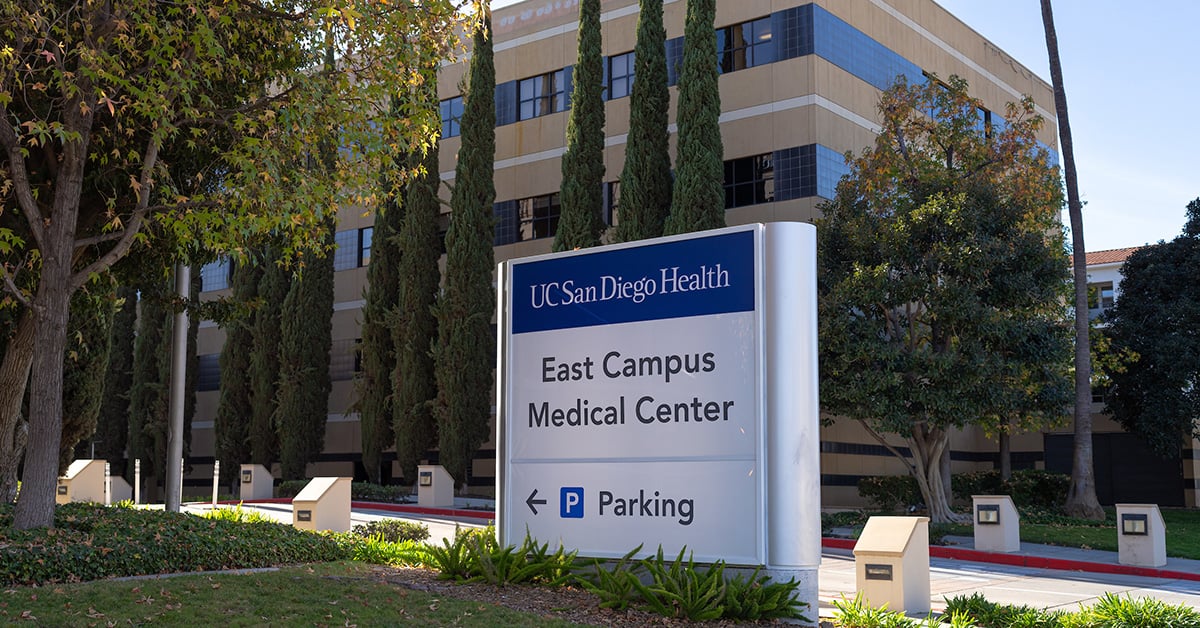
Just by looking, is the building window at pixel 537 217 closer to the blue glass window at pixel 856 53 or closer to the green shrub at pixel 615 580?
the blue glass window at pixel 856 53

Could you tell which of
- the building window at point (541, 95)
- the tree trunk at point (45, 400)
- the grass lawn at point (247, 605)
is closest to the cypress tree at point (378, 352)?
the building window at point (541, 95)

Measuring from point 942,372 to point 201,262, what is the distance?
14.1 metres

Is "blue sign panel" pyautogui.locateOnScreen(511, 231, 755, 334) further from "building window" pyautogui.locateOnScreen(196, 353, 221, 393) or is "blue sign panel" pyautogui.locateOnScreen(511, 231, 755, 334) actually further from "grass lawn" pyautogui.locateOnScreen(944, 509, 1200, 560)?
"building window" pyautogui.locateOnScreen(196, 353, 221, 393)

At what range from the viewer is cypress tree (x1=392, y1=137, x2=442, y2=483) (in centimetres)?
3328

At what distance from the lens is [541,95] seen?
37.2 meters

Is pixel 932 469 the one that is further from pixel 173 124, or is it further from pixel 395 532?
pixel 173 124

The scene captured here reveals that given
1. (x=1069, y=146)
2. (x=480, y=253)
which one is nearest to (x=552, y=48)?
(x=480, y=253)

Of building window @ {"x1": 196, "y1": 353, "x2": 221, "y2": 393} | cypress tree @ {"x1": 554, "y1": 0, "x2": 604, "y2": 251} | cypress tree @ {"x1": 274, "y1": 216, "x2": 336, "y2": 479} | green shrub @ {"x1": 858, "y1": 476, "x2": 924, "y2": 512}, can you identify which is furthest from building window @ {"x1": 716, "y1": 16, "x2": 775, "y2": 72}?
building window @ {"x1": 196, "y1": 353, "x2": 221, "y2": 393}

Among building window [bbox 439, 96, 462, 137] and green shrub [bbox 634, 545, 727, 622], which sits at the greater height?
building window [bbox 439, 96, 462, 137]

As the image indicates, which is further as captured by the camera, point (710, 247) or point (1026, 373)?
point (1026, 373)

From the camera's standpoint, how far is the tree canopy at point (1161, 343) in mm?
33250

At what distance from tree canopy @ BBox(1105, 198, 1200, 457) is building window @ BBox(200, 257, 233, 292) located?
3190cm

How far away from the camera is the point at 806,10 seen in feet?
102

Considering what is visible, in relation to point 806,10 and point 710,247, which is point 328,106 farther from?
point 806,10
